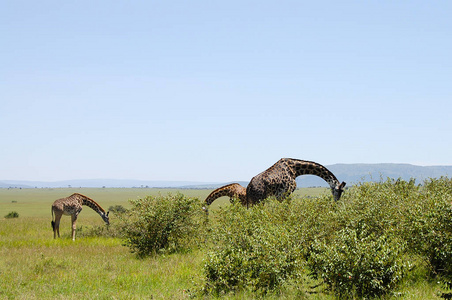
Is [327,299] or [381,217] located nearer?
[327,299]

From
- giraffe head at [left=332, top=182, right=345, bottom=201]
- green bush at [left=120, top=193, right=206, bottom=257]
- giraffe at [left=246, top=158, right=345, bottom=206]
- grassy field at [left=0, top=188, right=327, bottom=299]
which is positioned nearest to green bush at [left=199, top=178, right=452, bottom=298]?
grassy field at [left=0, top=188, right=327, bottom=299]

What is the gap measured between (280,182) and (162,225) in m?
5.89

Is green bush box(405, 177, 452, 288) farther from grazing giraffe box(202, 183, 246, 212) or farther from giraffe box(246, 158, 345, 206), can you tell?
grazing giraffe box(202, 183, 246, 212)

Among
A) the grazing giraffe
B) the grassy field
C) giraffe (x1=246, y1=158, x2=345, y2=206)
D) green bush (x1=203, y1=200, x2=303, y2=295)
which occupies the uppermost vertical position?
giraffe (x1=246, y1=158, x2=345, y2=206)

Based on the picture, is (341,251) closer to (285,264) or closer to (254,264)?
(285,264)

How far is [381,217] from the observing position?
456 inches

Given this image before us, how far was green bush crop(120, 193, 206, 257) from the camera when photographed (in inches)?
629

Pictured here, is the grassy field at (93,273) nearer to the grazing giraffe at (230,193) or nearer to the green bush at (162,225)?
the green bush at (162,225)

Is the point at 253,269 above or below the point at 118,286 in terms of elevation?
above

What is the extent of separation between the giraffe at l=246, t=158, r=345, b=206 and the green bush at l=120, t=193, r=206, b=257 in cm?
327

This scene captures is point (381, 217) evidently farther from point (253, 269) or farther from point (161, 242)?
point (161, 242)

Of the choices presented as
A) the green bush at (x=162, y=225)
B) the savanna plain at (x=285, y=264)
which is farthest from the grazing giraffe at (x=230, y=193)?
the savanna plain at (x=285, y=264)

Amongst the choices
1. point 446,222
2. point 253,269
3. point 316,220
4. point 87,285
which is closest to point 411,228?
point 446,222

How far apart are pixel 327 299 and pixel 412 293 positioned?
1.90 metres
